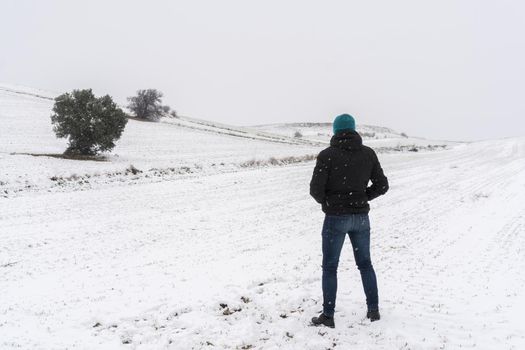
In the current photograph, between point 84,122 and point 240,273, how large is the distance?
98.3 feet

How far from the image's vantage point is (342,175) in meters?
5.83

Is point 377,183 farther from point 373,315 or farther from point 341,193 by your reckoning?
point 373,315

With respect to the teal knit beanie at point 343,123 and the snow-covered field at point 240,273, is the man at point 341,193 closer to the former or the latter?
the teal knit beanie at point 343,123

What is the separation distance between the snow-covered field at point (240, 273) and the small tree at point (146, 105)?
189ft

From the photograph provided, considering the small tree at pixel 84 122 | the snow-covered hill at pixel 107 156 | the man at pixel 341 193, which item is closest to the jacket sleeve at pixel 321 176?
the man at pixel 341 193

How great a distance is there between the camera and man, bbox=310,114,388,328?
5.83 meters

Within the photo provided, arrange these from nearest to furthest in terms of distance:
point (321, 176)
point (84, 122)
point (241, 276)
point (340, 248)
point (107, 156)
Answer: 1. point (321, 176)
2. point (340, 248)
3. point (241, 276)
4. point (84, 122)
5. point (107, 156)

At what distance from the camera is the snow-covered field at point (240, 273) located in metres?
5.97

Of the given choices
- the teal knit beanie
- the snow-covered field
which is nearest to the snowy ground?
the snow-covered field

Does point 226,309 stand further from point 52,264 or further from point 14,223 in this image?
point 14,223

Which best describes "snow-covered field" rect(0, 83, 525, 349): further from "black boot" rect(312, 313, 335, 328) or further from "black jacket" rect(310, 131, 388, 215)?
"black jacket" rect(310, 131, 388, 215)

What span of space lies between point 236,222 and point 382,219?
4.35m

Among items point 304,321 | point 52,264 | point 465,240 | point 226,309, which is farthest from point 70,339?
point 465,240

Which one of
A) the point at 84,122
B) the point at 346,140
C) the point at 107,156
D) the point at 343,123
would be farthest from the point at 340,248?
the point at 107,156
